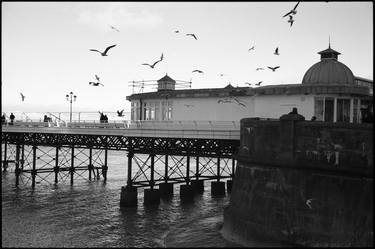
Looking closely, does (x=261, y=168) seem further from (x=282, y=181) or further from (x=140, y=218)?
(x=140, y=218)


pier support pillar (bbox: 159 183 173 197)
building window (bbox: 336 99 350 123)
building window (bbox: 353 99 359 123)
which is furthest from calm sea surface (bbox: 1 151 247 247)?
building window (bbox: 353 99 359 123)

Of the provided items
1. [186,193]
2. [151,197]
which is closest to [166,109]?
[151,197]

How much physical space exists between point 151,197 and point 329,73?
52.3 ft

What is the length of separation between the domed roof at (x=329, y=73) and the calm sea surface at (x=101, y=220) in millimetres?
10920

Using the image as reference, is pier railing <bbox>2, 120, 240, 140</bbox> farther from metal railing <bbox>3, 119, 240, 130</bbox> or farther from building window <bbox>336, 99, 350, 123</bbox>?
building window <bbox>336, 99, 350, 123</bbox>

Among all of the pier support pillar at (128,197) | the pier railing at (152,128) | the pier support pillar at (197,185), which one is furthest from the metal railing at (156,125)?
the pier support pillar at (197,185)

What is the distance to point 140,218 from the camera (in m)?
30.4

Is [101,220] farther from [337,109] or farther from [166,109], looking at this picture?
[337,109]

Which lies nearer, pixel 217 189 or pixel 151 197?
pixel 151 197

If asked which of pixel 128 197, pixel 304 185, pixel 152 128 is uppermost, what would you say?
pixel 152 128

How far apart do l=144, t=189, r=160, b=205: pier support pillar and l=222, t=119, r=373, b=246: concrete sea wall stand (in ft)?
37.6

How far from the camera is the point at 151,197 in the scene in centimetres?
3488

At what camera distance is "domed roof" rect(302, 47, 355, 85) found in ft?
94.1

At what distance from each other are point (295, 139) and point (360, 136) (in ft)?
10.6
